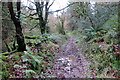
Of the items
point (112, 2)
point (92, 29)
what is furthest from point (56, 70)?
point (112, 2)

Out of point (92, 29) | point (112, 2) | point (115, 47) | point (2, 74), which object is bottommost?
point (2, 74)

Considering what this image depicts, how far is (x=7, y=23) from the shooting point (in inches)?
217

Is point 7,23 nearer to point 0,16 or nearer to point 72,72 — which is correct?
point 0,16

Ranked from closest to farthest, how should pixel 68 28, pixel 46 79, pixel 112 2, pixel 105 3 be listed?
pixel 46 79
pixel 112 2
pixel 105 3
pixel 68 28

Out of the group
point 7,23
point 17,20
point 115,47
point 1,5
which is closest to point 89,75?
point 115,47

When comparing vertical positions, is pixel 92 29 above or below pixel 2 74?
above

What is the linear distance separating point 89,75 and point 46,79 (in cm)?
175

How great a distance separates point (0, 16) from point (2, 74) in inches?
114

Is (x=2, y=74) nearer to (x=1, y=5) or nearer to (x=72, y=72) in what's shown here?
(x=72, y=72)

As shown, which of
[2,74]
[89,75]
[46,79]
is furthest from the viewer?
[89,75]

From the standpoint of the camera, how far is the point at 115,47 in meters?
5.05

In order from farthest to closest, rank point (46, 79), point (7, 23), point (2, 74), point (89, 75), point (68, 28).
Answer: point (68, 28), point (7, 23), point (89, 75), point (46, 79), point (2, 74)

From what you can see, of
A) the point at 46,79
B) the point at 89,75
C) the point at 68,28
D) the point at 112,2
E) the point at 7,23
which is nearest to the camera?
the point at 46,79

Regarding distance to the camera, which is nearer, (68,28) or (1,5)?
(1,5)
